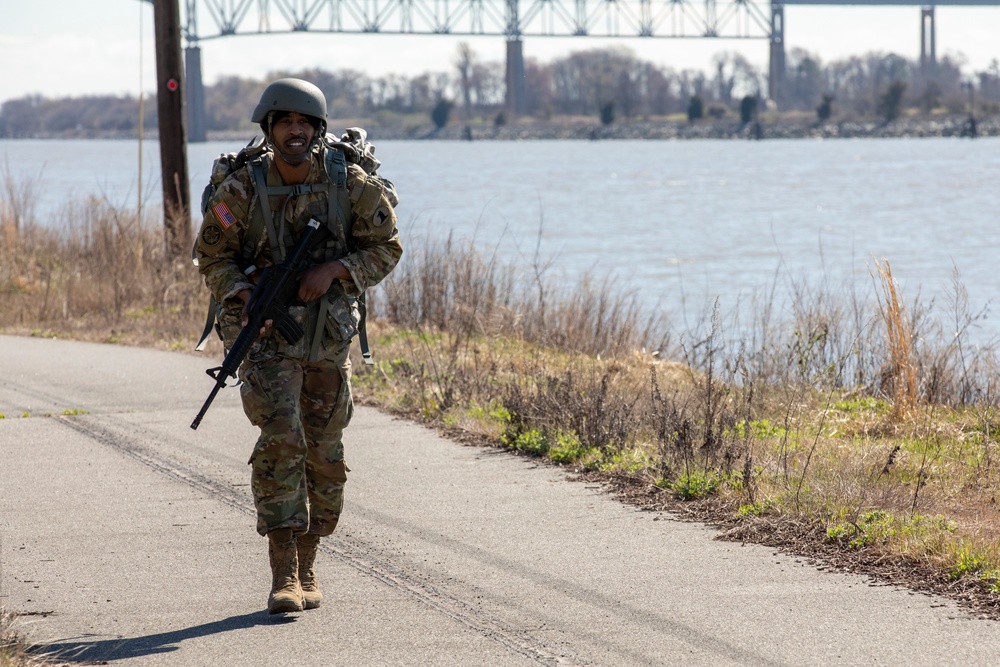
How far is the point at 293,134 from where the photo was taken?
15.6 feet

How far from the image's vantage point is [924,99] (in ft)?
474

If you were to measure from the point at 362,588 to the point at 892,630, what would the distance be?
1.93 m

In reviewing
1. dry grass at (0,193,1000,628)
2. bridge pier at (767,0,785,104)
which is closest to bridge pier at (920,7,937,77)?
bridge pier at (767,0,785,104)

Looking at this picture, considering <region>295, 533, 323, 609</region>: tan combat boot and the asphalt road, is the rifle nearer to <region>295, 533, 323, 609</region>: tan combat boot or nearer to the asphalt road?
<region>295, 533, 323, 609</region>: tan combat boot

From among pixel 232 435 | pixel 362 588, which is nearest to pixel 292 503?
→ pixel 362 588

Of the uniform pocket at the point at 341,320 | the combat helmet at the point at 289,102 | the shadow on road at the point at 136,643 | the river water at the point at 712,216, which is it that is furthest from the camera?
the river water at the point at 712,216

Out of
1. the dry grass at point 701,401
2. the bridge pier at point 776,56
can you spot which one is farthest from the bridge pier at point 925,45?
the dry grass at point 701,401

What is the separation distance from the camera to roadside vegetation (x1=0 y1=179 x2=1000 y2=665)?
5.83 m

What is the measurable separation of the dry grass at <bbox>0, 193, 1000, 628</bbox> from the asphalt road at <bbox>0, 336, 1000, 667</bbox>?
304 mm

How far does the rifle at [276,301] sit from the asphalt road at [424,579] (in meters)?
0.90

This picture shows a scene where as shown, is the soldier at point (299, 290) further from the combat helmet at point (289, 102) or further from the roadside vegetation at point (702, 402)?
the roadside vegetation at point (702, 402)

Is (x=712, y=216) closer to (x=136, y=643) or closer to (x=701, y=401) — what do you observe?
(x=701, y=401)

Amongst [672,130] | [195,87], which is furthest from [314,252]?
[672,130]

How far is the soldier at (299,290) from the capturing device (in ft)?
15.6
